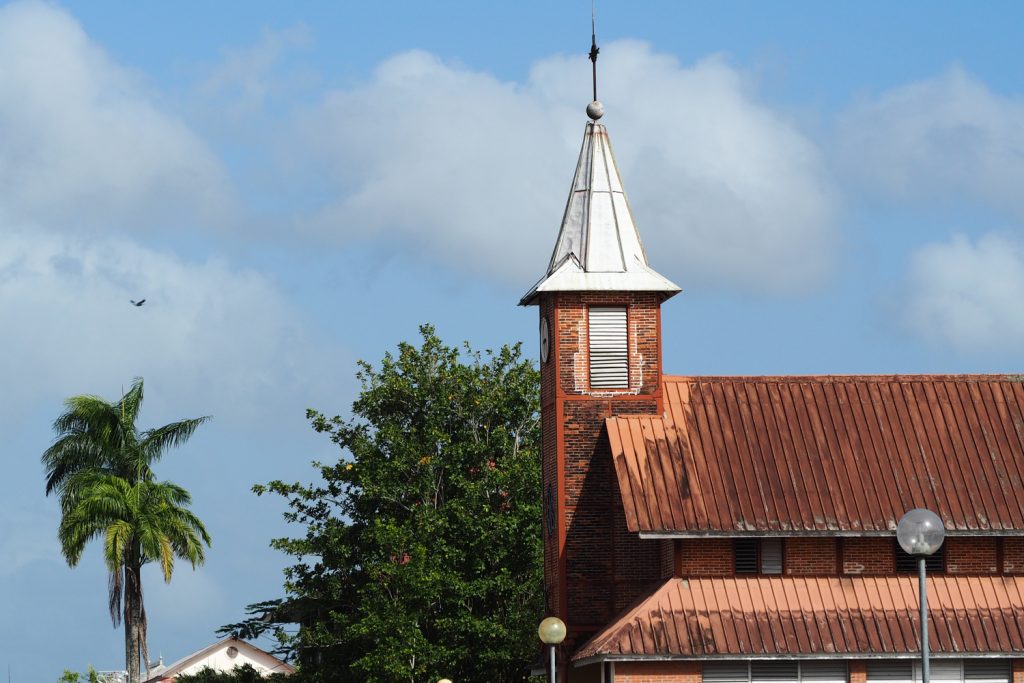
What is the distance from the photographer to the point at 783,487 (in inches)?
1555

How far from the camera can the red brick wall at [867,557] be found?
39281 mm

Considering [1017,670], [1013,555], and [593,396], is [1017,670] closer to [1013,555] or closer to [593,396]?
[1013,555]

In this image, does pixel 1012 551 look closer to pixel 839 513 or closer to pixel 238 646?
pixel 839 513

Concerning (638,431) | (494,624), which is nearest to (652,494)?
(638,431)

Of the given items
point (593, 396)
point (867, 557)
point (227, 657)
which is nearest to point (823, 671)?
point (867, 557)

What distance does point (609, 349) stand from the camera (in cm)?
4184

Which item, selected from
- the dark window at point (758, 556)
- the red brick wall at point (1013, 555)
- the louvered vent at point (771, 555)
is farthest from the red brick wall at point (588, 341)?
the red brick wall at point (1013, 555)

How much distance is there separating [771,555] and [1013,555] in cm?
535

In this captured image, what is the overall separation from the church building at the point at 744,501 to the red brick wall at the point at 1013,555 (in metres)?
0.04

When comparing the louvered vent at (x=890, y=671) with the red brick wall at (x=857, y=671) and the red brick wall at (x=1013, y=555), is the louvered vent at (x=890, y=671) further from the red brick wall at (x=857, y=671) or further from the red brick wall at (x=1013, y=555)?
the red brick wall at (x=1013, y=555)

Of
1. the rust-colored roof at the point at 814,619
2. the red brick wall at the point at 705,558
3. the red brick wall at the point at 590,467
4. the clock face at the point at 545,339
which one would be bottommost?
the rust-colored roof at the point at 814,619

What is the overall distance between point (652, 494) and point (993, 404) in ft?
29.0

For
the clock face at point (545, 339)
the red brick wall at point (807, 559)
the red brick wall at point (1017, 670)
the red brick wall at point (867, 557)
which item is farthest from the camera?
the clock face at point (545, 339)

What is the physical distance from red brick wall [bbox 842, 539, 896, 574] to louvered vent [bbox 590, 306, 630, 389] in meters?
6.28
